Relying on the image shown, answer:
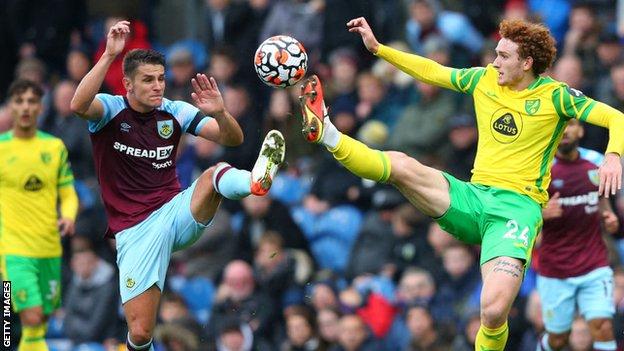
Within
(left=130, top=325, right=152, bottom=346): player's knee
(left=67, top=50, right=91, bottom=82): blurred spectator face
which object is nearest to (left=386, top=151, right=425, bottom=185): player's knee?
(left=130, top=325, right=152, bottom=346): player's knee

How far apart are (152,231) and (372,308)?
4.53 meters

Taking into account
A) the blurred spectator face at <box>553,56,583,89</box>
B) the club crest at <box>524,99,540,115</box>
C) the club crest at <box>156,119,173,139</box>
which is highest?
the blurred spectator face at <box>553,56,583,89</box>

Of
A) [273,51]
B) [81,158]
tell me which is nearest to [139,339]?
[273,51]

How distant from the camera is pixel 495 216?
44.5 ft

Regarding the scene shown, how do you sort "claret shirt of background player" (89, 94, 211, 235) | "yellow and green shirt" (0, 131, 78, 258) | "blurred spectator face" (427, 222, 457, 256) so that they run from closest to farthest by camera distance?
"claret shirt of background player" (89, 94, 211, 235) → "yellow and green shirt" (0, 131, 78, 258) → "blurred spectator face" (427, 222, 457, 256)

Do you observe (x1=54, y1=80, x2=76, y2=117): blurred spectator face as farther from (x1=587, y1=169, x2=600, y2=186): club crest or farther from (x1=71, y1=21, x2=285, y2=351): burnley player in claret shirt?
(x1=587, y1=169, x2=600, y2=186): club crest

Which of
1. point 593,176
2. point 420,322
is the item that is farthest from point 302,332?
point 593,176

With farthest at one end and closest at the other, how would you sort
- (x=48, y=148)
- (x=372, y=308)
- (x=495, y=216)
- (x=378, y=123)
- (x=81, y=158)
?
1. (x=81, y=158)
2. (x=378, y=123)
3. (x=372, y=308)
4. (x=48, y=148)
5. (x=495, y=216)

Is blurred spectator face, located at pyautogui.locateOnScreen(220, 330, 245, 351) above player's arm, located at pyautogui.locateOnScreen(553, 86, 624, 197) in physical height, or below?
below

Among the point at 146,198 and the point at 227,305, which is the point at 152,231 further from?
the point at 227,305

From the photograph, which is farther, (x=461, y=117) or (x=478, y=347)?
(x=461, y=117)

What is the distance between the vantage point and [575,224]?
1562 centimetres

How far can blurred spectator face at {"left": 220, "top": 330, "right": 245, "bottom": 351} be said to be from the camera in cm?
1759

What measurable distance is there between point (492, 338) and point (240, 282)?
17.5ft
